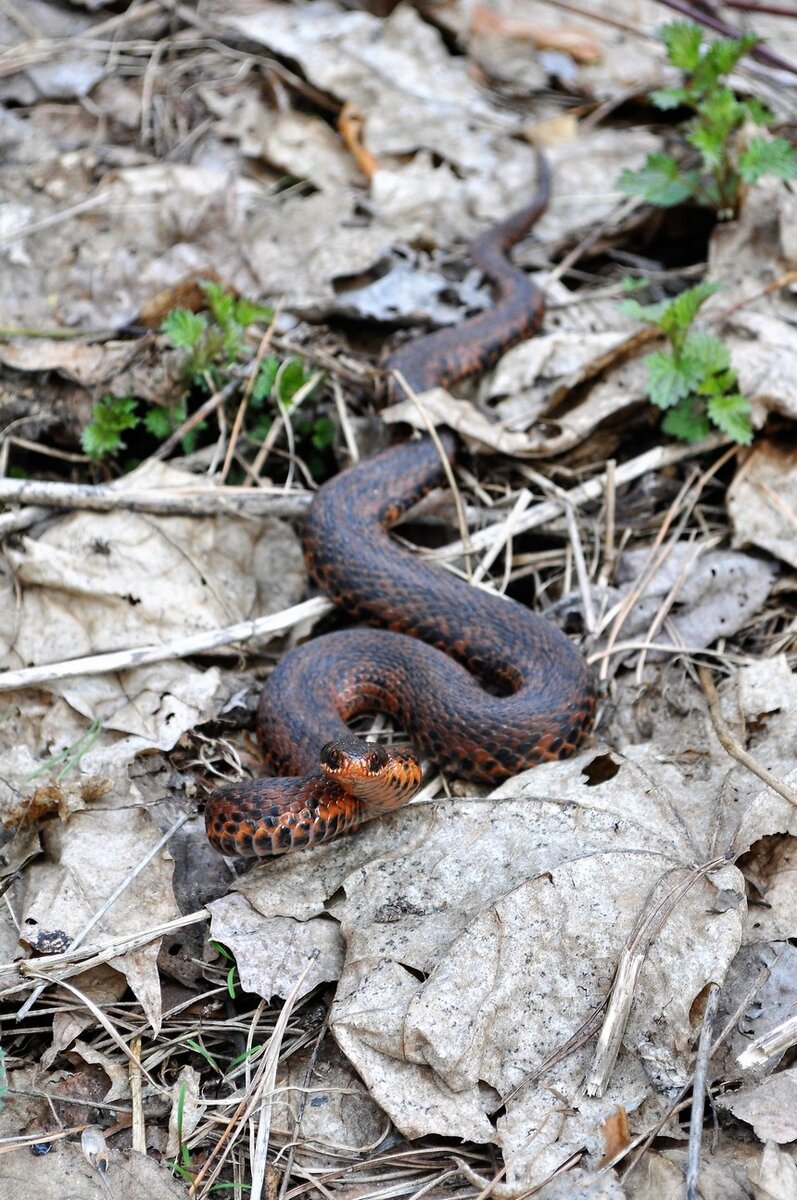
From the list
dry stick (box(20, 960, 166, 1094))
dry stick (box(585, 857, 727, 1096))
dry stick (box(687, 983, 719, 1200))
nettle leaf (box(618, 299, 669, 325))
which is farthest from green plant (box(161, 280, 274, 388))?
dry stick (box(687, 983, 719, 1200))

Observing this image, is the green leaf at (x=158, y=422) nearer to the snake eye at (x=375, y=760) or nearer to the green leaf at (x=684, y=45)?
the snake eye at (x=375, y=760)

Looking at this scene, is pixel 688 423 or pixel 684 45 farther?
pixel 684 45

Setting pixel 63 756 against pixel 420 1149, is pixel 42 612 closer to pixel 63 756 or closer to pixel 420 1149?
pixel 63 756

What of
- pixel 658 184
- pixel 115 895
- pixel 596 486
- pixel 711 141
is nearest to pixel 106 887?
pixel 115 895

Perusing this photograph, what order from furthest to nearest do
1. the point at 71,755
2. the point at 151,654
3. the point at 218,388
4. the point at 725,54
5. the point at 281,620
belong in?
the point at 725,54, the point at 218,388, the point at 281,620, the point at 151,654, the point at 71,755

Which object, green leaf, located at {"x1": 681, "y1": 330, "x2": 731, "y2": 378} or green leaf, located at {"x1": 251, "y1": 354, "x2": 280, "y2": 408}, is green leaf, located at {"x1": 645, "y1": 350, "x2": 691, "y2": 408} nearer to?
green leaf, located at {"x1": 681, "y1": 330, "x2": 731, "y2": 378}

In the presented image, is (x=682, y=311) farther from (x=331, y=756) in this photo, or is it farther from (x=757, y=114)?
(x=331, y=756)

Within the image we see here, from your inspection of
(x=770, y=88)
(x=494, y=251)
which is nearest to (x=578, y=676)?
(x=494, y=251)
